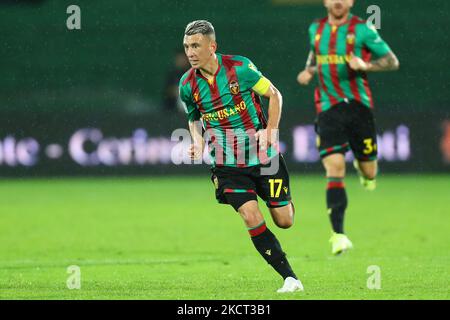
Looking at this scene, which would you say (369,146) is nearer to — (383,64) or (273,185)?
(383,64)

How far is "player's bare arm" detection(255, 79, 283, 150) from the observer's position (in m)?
6.75

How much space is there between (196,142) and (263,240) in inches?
31.2

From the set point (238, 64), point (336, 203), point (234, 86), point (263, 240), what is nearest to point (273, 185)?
point (263, 240)

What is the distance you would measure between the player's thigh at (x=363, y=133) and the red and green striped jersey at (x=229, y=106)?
6.66 ft

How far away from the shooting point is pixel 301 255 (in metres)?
9.28

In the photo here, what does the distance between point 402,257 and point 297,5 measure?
11515 millimetres

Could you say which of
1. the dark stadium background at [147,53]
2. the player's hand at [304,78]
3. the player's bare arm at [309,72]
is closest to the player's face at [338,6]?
the player's bare arm at [309,72]

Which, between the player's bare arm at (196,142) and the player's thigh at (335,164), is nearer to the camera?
the player's bare arm at (196,142)

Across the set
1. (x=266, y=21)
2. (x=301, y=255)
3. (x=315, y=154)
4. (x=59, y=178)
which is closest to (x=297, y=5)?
(x=266, y=21)

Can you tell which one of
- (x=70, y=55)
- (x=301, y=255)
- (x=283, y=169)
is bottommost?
(x=301, y=255)

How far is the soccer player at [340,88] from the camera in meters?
8.85

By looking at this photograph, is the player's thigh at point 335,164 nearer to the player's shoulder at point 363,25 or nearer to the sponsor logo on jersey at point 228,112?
the player's shoulder at point 363,25

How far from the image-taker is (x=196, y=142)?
280 inches
